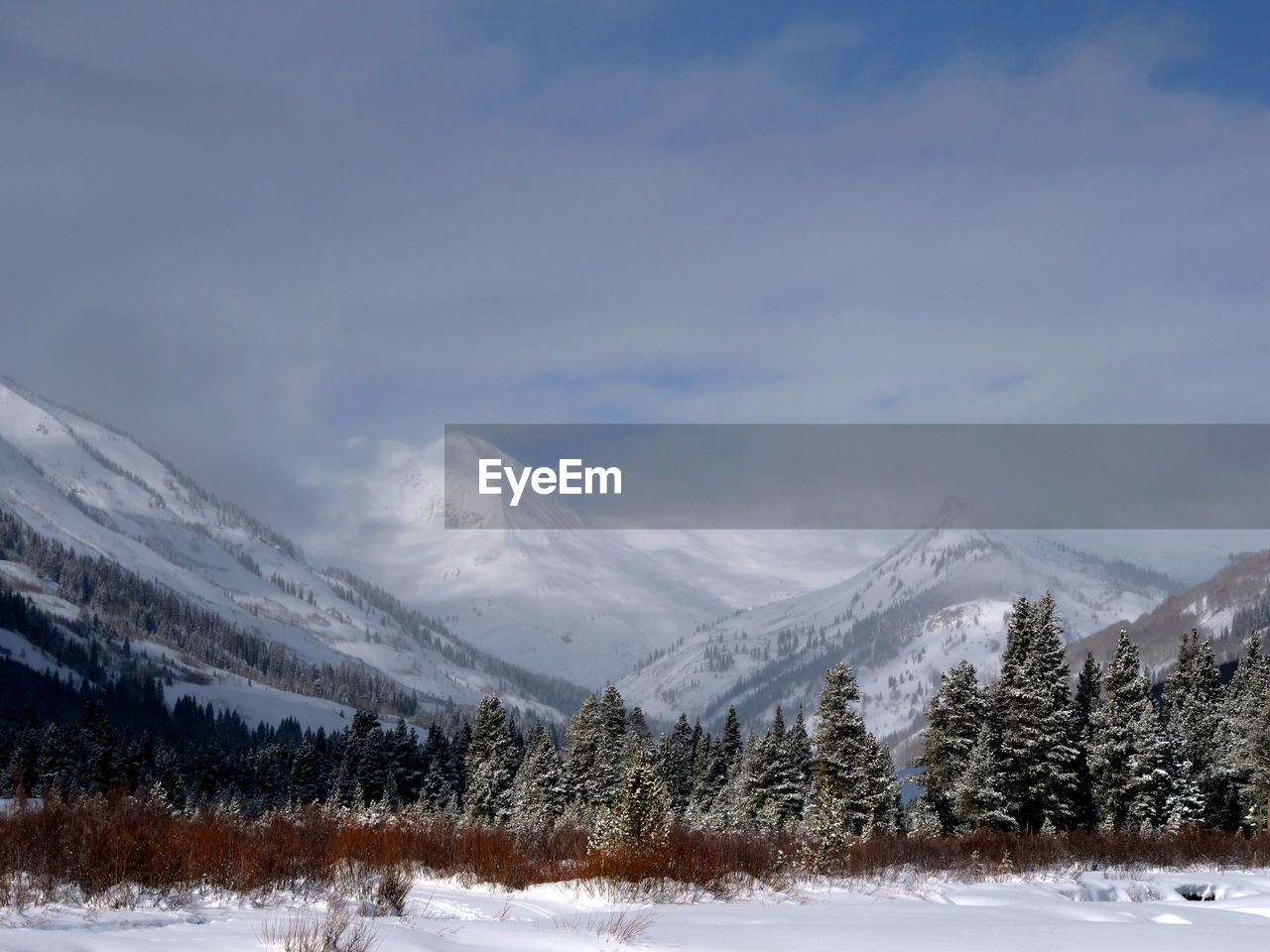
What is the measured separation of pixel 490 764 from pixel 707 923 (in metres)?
51.8

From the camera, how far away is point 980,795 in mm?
39281

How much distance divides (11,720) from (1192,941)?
151 metres

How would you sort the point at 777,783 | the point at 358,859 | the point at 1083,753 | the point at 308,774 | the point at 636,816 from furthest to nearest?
1. the point at 308,774
2. the point at 777,783
3. the point at 1083,753
4. the point at 636,816
5. the point at 358,859

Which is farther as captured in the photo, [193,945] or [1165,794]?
[1165,794]

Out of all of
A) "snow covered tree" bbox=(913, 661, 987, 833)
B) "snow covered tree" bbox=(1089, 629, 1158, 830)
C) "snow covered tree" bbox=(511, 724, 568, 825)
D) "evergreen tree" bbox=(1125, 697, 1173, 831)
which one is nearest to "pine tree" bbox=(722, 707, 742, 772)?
"snow covered tree" bbox=(511, 724, 568, 825)

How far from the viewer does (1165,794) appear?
43562 millimetres

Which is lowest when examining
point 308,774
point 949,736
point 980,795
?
point 308,774

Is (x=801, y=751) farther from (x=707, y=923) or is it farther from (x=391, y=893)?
(x=391, y=893)

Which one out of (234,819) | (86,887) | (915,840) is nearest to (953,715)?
(915,840)

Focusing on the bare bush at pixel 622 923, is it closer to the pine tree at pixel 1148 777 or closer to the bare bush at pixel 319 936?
the bare bush at pixel 319 936

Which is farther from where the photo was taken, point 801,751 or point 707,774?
point 707,774

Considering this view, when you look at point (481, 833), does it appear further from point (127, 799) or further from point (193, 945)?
point (193, 945)

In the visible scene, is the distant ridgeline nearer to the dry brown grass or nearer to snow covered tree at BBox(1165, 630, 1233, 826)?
snow covered tree at BBox(1165, 630, 1233, 826)

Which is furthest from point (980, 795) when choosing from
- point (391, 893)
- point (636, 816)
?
point (391, 893)
